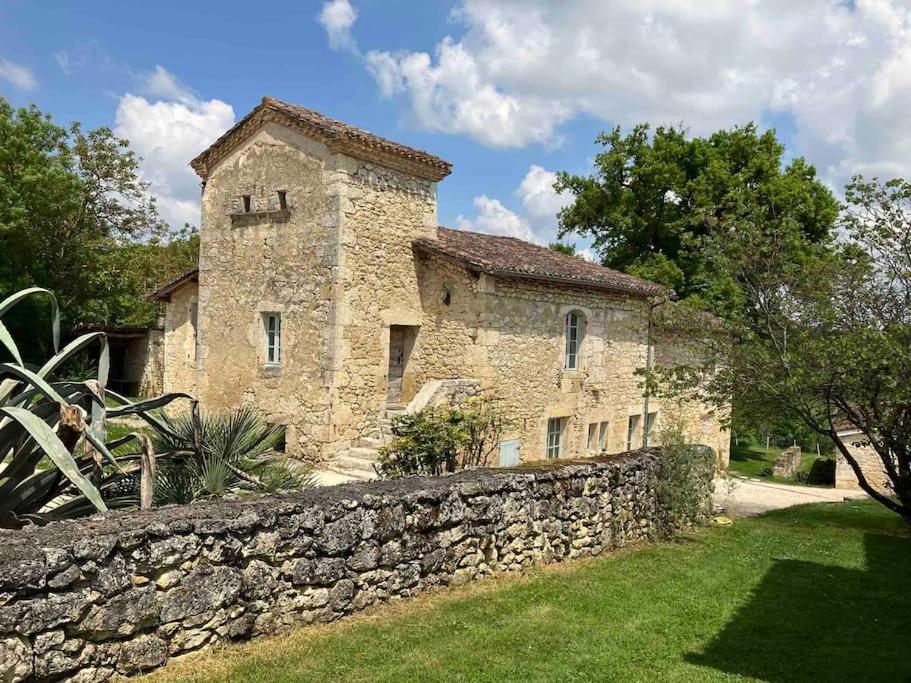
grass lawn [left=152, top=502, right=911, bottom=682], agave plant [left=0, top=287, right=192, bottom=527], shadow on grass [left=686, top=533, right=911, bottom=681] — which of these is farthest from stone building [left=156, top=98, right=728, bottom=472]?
agave plant [left=0, top=287, right=192, bottom=527]

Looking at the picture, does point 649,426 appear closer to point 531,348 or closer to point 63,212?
point 531,348

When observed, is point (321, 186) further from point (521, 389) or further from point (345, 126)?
point (521, 389)

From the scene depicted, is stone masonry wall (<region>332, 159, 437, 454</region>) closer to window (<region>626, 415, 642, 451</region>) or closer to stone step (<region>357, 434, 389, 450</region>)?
stone step (<region>357, 434, 389, 450</region>)

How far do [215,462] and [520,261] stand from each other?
9267 millimetres

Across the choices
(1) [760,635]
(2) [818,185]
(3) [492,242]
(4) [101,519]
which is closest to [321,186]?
(3) [492,242]

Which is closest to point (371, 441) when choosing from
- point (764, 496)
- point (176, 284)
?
point (176, 284)

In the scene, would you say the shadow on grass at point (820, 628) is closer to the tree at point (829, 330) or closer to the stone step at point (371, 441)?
the tree at point (829, 330)

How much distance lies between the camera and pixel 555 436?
1628cm

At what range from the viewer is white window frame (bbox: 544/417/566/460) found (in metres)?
16.0

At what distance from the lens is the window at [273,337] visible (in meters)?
14.5

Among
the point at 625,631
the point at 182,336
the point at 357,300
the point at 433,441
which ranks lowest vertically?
the point at 625,631

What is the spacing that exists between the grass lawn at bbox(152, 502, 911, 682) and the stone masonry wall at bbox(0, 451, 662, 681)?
211mm

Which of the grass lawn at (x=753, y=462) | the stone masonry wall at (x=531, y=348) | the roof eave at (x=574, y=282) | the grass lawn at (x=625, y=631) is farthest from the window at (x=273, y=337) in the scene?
the grass lawn at (x=753, y=462)

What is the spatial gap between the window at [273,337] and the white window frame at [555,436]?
6.11 m
